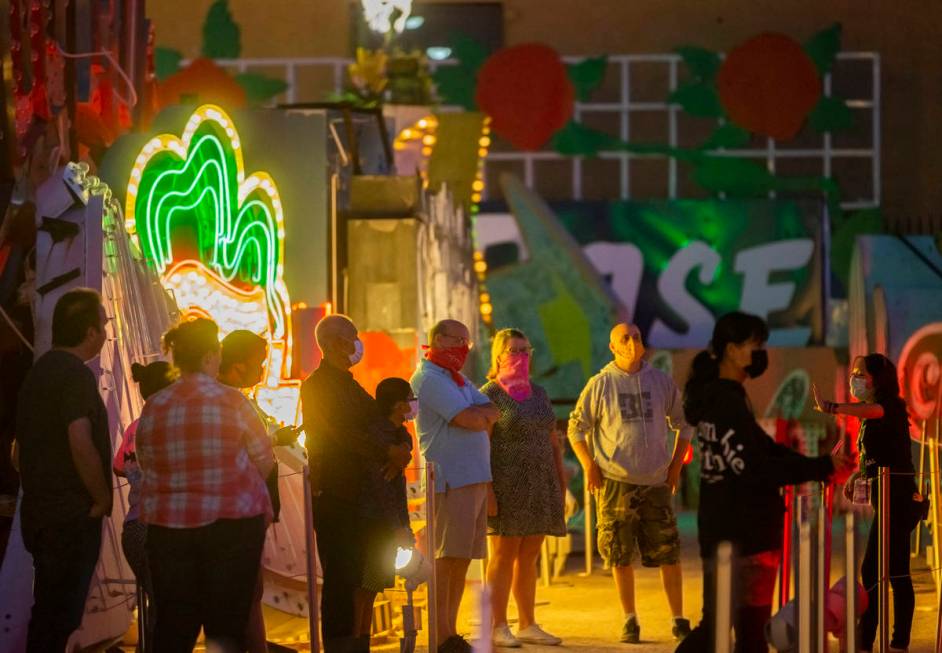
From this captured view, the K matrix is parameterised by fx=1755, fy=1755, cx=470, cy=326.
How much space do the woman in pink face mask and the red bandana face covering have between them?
2.29 feet

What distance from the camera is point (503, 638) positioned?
1016cm

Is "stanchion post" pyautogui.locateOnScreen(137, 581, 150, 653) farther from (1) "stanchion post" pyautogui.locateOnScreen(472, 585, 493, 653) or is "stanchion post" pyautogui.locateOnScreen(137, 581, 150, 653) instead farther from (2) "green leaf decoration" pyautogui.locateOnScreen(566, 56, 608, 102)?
(2) "green leaf decoration" pyautogui.locateOnScreen(566, 56, 608, 102)

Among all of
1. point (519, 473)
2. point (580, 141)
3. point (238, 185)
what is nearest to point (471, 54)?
point (580, 141)

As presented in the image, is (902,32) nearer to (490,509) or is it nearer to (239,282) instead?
(239,282)

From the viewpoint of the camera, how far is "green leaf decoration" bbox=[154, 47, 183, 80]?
25.8 metres

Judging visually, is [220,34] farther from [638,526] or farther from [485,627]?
[485,627]

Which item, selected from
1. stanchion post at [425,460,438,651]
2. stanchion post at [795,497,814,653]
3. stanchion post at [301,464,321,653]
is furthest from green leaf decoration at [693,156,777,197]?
stanchion post at [795,497,814,653]

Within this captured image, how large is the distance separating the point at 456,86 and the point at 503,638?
1635 centimetres

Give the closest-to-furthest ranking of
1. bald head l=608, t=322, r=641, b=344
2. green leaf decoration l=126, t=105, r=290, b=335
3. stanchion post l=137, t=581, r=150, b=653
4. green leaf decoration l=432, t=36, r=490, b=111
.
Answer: stanchion post l=137, t=581, r=150, b=653 → bald head l=608, t=322, r=641, b=344 → green leaf decoration l=126, t=105, r=290, b=335 → green leaf decoration l=432, t=36, r=490, b=111

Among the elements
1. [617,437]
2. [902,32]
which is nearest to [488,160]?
[902,32]

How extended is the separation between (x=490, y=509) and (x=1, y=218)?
3237mm

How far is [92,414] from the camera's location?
7473mm

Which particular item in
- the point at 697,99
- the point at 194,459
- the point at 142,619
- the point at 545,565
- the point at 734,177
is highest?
the point at 697,99

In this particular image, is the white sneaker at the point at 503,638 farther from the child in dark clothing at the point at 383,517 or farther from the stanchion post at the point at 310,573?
the stanchion post at the point at 310,573
